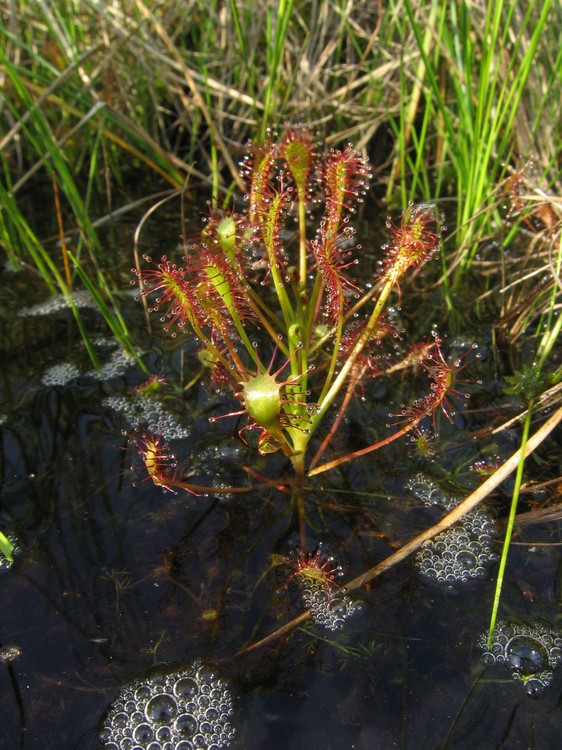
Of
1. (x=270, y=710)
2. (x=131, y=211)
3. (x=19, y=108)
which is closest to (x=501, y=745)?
(x=270, y=710)

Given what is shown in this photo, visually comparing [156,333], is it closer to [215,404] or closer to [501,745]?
[215,404]

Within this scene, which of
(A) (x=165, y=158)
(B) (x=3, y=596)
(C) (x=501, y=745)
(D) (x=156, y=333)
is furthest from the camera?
(A) (x=165, y=158)

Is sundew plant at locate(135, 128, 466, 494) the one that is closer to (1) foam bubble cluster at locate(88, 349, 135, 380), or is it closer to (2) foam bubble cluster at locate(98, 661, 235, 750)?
(2) foam bubble cluster at locate(98, 661, 235, 750)

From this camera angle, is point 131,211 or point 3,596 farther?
point 131,211

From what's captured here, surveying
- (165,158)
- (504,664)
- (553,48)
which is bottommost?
(504,664)


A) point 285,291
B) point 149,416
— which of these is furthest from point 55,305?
point 285,291

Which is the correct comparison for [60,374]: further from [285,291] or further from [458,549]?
[458,549]

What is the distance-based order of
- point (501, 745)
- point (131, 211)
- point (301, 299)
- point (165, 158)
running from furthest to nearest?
point (131, 211) < point (165, 158) < point (301, 299) < point (501, 745)

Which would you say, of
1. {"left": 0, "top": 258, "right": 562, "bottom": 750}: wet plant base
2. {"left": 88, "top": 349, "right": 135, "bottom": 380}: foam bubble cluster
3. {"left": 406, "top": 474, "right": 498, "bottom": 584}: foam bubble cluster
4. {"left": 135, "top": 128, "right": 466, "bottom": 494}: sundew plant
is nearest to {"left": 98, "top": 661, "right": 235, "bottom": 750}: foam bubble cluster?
{"left": 0, "top": 258, "right": 562, "bottom": 750}: wet plant base
